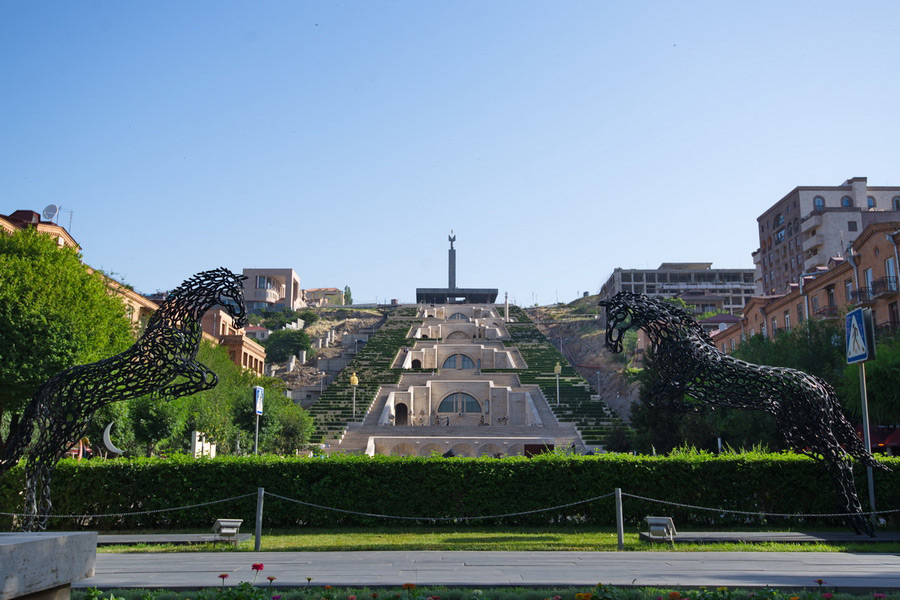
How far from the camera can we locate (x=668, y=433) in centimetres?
3562

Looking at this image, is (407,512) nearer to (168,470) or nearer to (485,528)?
(485,528)

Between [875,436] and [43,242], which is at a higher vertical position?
[43,242]

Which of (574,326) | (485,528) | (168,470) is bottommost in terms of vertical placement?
(485,528)

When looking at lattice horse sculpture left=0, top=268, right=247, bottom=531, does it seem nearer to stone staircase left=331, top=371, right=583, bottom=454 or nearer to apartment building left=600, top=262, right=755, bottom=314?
stone staircase left=331, top=371, right=583, bottom=454

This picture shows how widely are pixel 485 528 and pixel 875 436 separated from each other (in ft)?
68.6

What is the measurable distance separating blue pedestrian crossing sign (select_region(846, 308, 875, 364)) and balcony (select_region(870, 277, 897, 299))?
18.7 m

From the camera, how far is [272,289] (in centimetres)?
13075

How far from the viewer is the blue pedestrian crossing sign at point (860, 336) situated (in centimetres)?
1510

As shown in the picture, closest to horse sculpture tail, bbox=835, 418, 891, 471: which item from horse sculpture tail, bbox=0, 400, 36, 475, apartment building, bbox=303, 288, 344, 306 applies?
horse sculpture tail, bbox=0, 400, 36, 475

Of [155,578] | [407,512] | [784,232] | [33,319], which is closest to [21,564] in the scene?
[155,578]

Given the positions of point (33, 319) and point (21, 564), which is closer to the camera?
point (21, 564)

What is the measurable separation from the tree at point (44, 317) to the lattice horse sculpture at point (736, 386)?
19181mm

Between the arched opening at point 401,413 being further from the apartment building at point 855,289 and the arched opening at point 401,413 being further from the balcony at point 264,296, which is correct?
the balcony at point 264,296

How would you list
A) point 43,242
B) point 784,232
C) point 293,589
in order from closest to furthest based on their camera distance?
point 293,589
point 43,242
point 784,232
